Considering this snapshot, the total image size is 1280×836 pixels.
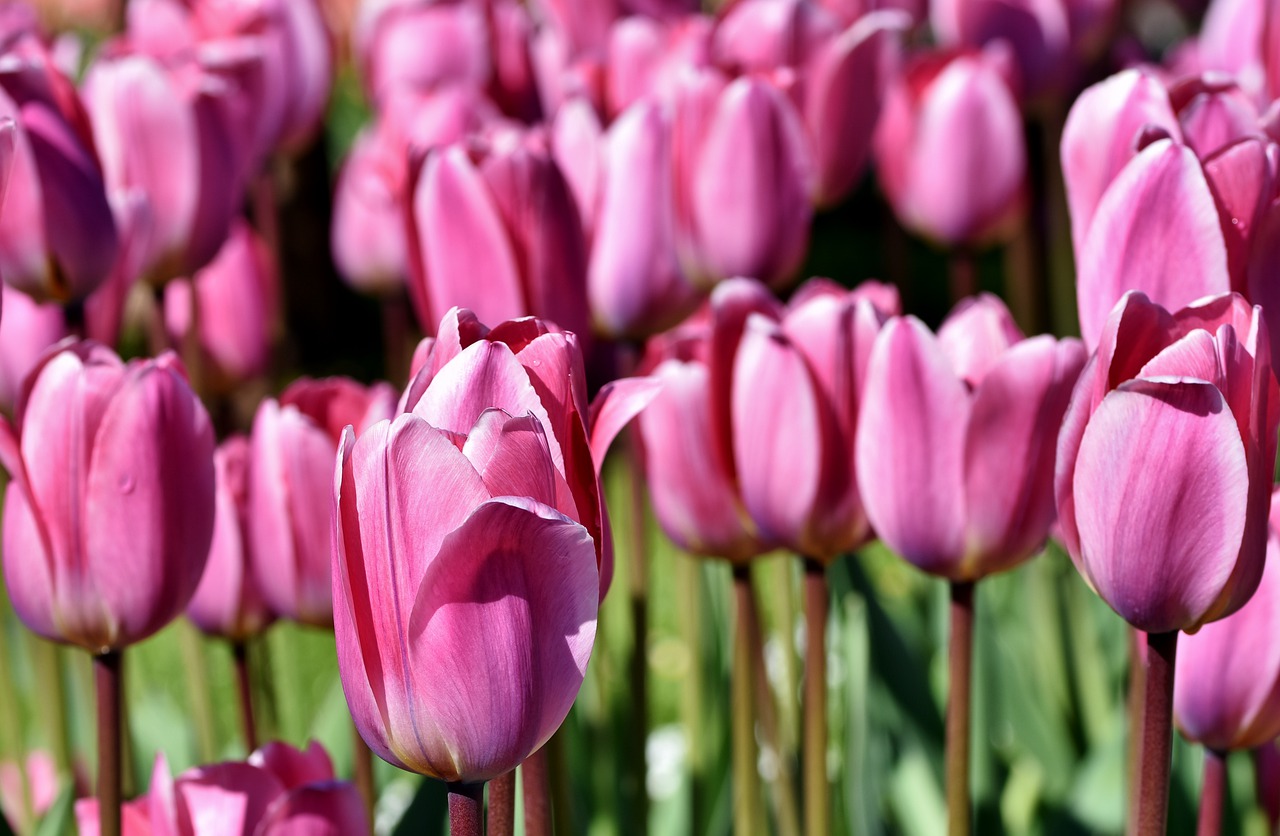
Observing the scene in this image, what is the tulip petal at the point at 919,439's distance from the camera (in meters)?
0.77

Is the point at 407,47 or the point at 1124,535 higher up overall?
the point at 407,47

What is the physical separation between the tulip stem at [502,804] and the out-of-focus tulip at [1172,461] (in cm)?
26

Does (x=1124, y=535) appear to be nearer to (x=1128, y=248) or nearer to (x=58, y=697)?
(x=1128, y=248)

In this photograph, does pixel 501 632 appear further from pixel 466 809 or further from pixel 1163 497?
pixel 1163 497

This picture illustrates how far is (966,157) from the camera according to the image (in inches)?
54.1

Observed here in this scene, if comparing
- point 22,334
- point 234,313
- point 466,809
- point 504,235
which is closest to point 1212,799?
point 466,809

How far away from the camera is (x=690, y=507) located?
0.94 meters

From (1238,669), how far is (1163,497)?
24cm

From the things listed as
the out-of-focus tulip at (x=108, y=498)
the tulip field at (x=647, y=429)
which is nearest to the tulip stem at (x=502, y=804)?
the tulip field at (x=647, y=429)

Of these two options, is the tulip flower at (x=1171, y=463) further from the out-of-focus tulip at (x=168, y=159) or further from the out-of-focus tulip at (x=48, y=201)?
the out-of-focus tulip at (x=168, y=159)

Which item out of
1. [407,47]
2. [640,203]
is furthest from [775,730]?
[407,47]

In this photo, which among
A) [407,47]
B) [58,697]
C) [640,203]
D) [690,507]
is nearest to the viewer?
[690,507]

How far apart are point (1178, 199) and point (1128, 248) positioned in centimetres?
3

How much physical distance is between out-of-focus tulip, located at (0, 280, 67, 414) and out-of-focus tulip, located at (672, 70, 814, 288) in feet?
1.61
